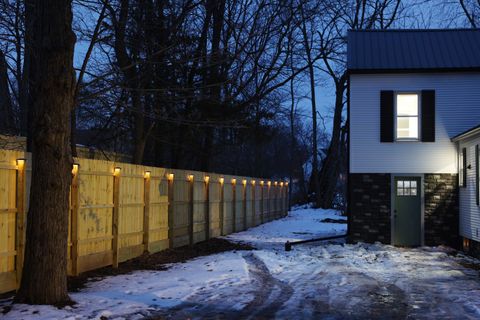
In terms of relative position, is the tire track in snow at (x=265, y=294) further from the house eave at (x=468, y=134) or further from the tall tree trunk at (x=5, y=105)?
the tall tree trunk at (x=5, y=105)

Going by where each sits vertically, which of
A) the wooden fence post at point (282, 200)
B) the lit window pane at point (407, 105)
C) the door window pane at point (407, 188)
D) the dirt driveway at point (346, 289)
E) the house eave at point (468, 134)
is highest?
the lit window pane at point (407, 105)

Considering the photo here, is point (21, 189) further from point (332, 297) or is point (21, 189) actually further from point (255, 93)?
point (255, 93)

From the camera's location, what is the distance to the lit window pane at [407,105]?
17594mm

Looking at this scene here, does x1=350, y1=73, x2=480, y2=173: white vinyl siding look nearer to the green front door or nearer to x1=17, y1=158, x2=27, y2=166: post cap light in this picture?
the green front door

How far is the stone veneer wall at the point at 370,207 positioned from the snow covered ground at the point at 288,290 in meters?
2.28

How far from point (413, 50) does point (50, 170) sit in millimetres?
14122

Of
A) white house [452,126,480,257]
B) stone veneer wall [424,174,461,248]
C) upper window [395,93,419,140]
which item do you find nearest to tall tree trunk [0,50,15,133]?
upper window [395,93,419,140]

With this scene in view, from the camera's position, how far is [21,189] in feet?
27.6

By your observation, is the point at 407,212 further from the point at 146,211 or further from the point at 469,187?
the point at 146,211

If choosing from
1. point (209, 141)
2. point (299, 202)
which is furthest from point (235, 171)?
point (209, 141)

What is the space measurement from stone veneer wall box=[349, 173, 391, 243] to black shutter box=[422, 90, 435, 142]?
173 cm

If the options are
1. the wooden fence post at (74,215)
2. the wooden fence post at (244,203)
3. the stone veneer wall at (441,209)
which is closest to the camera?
the wooden fence post at (74,215)

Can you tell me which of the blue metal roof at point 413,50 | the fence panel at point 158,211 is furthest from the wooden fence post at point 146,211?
the blue metal roof at point 413,50

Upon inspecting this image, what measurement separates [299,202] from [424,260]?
3795cm
